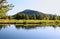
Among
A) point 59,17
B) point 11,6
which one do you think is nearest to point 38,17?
point 59,17

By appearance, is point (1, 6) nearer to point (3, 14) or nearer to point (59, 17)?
point (3, 14)

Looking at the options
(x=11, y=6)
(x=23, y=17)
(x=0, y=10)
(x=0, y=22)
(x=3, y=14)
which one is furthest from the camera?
(x=23, y=17)

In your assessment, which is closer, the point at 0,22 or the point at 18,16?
the point at 0,22

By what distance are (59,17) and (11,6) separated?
53.1 metres

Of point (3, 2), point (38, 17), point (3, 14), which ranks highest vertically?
point (3, 2)

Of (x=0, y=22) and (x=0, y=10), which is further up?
(x=0, y=10)

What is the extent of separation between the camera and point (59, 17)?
197 feet

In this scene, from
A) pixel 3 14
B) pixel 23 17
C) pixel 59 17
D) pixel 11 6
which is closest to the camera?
pixel 3 14

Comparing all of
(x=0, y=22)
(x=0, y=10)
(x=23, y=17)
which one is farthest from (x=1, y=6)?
(x=23, y=17)

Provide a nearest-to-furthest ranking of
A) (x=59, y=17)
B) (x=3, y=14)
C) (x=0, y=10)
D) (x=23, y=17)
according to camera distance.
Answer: (x=0, y=10) → (x=3, y=14) → (x=23, y=17) → (x=59, y=17)

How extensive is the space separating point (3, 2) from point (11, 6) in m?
1.06

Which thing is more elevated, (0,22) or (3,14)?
(3,14)

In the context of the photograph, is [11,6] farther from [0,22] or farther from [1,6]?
[0,22]

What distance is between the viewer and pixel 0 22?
108 ft
